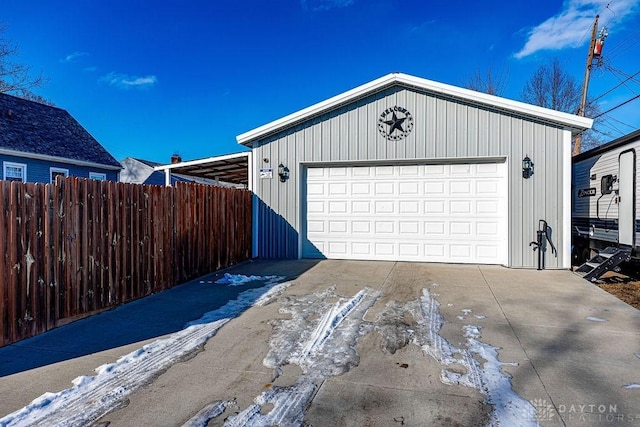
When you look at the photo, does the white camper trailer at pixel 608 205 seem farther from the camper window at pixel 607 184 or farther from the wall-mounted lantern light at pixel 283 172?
the wall-mounted lantern light at pixel 283 172

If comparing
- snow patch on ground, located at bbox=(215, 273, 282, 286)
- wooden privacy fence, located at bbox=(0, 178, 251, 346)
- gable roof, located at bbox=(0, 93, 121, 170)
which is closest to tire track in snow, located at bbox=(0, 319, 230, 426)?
wooden privacy fence, located at bbox=(0, 178, 251, 346)

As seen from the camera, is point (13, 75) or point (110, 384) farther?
point (13, 75)

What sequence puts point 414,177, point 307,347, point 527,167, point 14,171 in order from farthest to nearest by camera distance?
point 14,171 → point 414,177 → point 527,167 → point 307,347

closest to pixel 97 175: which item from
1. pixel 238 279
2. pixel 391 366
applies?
pixel 238 279

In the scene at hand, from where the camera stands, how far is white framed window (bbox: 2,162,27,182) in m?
11.2

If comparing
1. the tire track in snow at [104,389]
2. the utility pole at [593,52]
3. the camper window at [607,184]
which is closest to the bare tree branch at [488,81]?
the utility pole at [593,52]

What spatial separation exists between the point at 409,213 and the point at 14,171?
41.5 ft

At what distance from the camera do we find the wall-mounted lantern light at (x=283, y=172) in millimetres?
8633

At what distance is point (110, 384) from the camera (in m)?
2.58

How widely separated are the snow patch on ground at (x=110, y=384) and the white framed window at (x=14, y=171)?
11.5 m

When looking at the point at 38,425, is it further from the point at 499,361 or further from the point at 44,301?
the point at 499,361

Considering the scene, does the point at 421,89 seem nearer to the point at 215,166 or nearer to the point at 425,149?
the point at 425,149

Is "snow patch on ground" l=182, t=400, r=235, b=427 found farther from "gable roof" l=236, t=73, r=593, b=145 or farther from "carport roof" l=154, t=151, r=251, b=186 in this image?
"carport roof" l=154, t=151, r=251, b=186

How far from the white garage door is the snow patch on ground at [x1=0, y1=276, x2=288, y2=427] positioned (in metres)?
4.88
